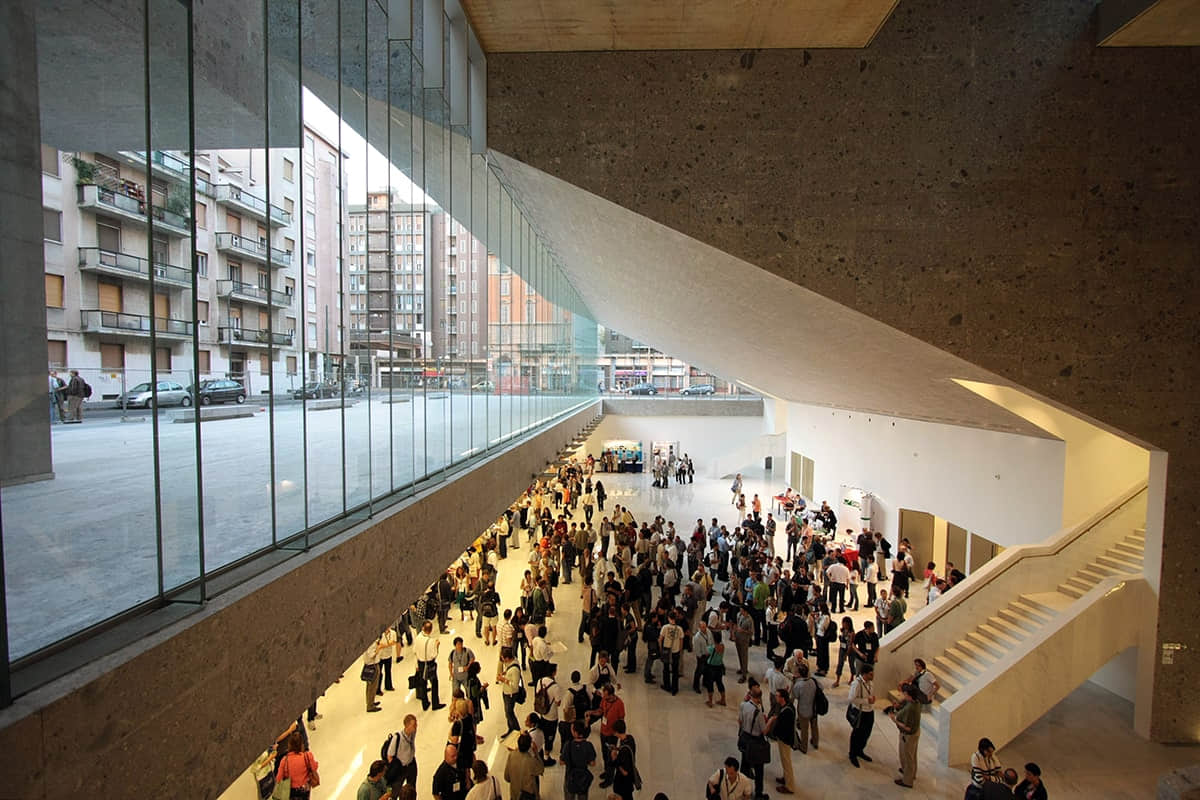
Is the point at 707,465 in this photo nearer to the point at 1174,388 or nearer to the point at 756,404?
the point at 756,404

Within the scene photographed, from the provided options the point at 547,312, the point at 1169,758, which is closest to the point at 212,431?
the point at 1169,758

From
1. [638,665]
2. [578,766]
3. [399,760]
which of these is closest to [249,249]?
[399,760]

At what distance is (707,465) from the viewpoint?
115 ft

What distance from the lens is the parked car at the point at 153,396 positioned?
105 inches

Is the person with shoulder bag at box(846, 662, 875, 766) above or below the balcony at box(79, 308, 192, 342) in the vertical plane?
below

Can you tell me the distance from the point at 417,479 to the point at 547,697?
3.44 meters

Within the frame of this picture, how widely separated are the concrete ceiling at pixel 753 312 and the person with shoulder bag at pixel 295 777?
6.69 m

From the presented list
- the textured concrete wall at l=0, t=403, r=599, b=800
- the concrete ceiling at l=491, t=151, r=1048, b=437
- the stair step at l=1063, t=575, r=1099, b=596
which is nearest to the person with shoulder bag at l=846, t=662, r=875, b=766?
the concrete ceiling at l=491, t=151, r=1048, b=437

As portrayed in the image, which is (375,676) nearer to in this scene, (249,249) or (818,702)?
(818,702)

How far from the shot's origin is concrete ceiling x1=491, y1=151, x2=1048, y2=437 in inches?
300

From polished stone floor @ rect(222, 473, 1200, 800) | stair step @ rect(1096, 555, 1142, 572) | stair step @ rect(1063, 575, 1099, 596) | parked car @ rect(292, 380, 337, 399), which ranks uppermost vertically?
parked car @ rect(292, 380, 337, 399)

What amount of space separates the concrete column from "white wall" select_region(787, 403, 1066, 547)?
13.0 m

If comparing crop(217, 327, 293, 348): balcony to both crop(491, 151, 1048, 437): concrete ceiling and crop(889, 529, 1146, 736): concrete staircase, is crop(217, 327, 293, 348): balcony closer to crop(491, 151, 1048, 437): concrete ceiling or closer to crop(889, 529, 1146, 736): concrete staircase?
crop(491, 151, 1048, 437): concrete ceiling

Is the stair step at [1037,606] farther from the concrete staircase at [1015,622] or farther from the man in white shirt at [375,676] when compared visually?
the man in white shirt at [375,676]
